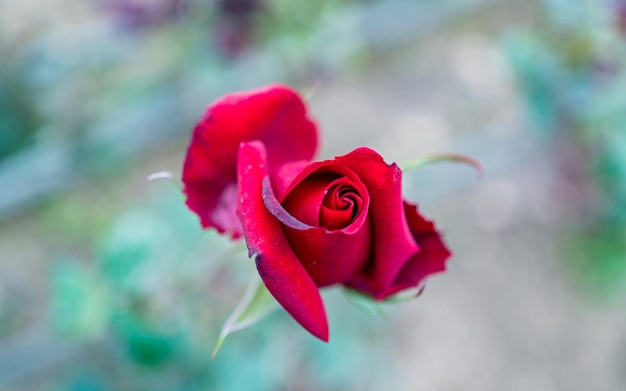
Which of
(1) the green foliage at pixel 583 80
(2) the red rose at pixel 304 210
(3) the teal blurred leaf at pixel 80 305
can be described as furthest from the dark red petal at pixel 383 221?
(1) the green foliage at pixel 583 80

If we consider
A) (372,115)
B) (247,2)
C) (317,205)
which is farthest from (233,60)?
(317,205)

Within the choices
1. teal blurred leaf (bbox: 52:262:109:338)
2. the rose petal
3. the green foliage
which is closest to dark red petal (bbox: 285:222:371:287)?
the rose petal

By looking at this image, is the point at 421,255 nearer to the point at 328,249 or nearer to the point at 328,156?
the point at 328,249

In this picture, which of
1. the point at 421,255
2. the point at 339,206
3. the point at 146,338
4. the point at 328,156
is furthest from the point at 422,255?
the point at 328,156

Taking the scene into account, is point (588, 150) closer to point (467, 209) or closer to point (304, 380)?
point (467, 209)

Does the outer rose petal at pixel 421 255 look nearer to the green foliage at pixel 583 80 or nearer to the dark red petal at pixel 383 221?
the dark red petal at pixel 383 221
